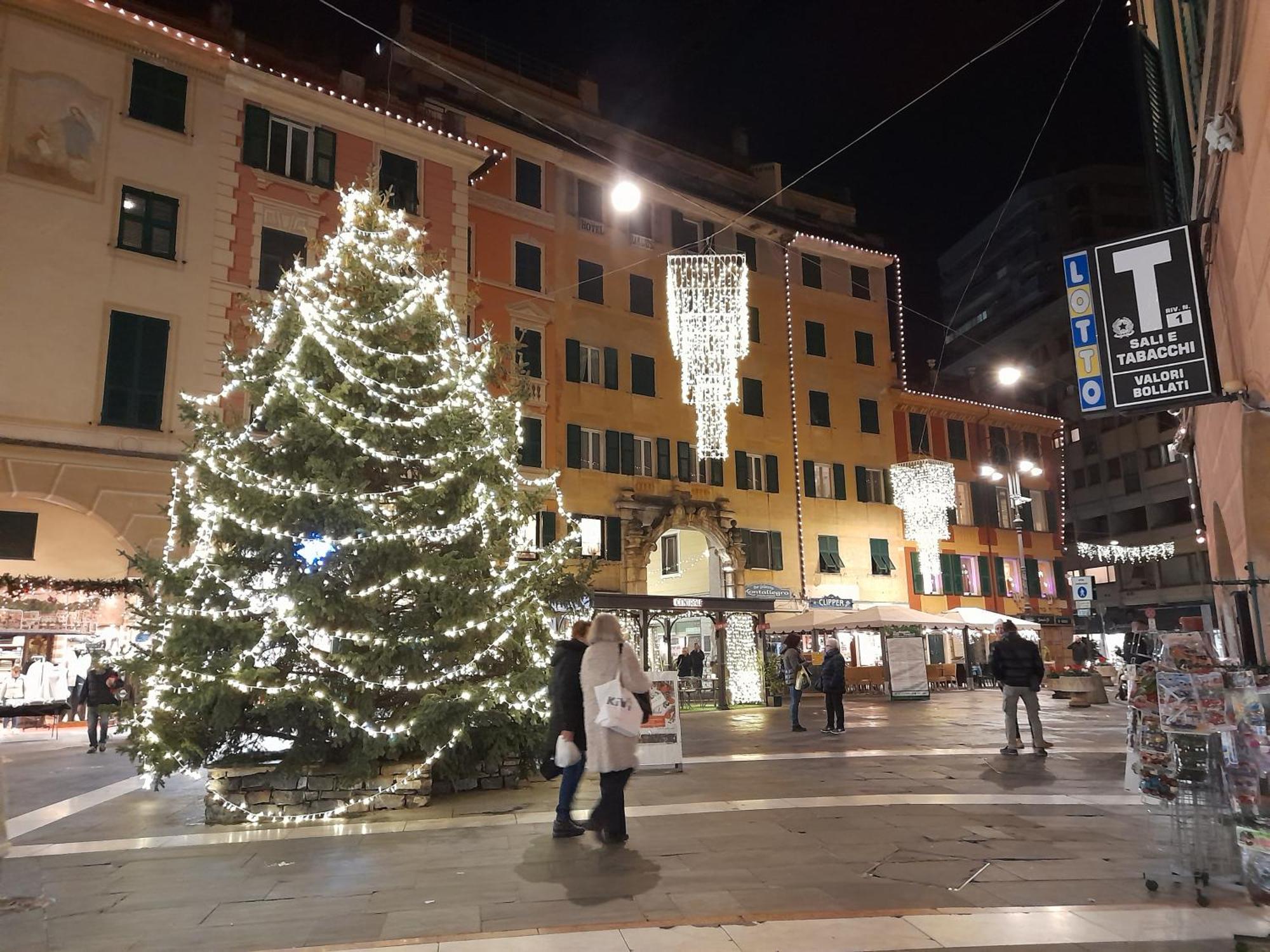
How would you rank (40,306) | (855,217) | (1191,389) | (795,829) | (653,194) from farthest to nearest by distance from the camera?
(855,217) → (653,194) → (40,306) → (1191,389) → (795,829)

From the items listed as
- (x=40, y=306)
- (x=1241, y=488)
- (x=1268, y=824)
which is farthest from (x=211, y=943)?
(x=40, y=306)

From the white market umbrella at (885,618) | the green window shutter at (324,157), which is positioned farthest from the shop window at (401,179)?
the white market umbrella at (885,618)

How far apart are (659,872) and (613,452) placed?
22.0 m

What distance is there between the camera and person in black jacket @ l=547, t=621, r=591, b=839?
6855 mm

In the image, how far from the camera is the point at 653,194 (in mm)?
29547

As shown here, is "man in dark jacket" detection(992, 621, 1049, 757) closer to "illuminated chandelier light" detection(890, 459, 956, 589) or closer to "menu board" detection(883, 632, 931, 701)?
"menu board" detection(883, 632, 931, 701)

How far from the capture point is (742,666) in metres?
24.2

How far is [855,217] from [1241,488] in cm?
3160

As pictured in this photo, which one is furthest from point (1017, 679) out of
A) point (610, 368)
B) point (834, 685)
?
point (610, 368)

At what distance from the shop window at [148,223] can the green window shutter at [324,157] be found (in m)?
3.64

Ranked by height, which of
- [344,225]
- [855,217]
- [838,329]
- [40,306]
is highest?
[855,217]

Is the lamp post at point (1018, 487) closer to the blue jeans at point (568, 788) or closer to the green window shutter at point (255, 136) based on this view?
the green window shutter at point (255, 136)

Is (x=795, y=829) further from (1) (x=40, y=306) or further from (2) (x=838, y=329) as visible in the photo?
(2) (x=838, y=329)

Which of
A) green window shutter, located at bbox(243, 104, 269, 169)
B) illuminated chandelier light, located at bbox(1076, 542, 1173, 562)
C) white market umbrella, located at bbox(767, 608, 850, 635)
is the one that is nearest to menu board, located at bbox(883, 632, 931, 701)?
white market umbrella, located at bbox(767, 608, 850, 635)
